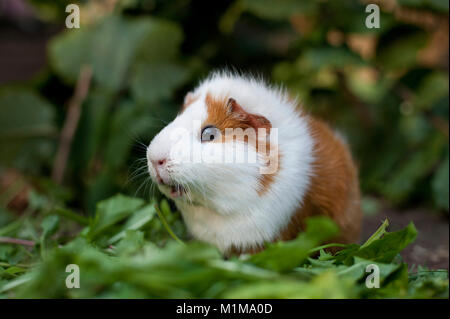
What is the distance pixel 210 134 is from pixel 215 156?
100 millimetres

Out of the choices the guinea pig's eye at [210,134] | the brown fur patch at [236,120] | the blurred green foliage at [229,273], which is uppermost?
the brown fur patch at [236,120]

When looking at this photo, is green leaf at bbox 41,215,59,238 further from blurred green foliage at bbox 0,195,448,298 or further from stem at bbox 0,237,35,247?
blurred green foliage at bbox 0,195,448,298

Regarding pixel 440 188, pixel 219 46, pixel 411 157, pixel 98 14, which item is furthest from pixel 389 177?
pixel 98 14

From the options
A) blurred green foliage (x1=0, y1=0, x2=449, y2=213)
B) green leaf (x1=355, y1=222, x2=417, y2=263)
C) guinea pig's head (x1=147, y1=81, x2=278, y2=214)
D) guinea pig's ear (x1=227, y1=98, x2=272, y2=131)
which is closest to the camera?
green leaf (x1=355, y1=222, x2=417, y2=263)

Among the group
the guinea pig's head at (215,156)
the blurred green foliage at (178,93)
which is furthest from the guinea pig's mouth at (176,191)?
the blurred green foliage at (178,93)

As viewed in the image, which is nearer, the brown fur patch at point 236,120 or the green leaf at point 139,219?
the brown fur patch at point 236,120

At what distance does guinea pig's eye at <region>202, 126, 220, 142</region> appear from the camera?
1350 mm

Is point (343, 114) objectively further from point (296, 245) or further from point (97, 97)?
point (296, 245)

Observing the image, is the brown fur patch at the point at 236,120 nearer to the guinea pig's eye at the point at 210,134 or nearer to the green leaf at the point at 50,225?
the guinea pig's eye at the point at 210,134

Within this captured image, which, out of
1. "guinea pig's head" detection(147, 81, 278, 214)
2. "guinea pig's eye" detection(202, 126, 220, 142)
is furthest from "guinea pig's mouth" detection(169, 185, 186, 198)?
"guinea pig's eye" detection(202, 126, 220, 142)

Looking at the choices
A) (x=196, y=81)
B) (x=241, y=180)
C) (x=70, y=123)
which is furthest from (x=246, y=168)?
(x=70, y=123)

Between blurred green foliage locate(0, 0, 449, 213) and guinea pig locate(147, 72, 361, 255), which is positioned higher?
blurred green foliage locate(0, 0, 449, 213)

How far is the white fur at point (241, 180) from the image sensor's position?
50.9 inches

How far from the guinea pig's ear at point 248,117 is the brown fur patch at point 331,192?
0.23 metres
